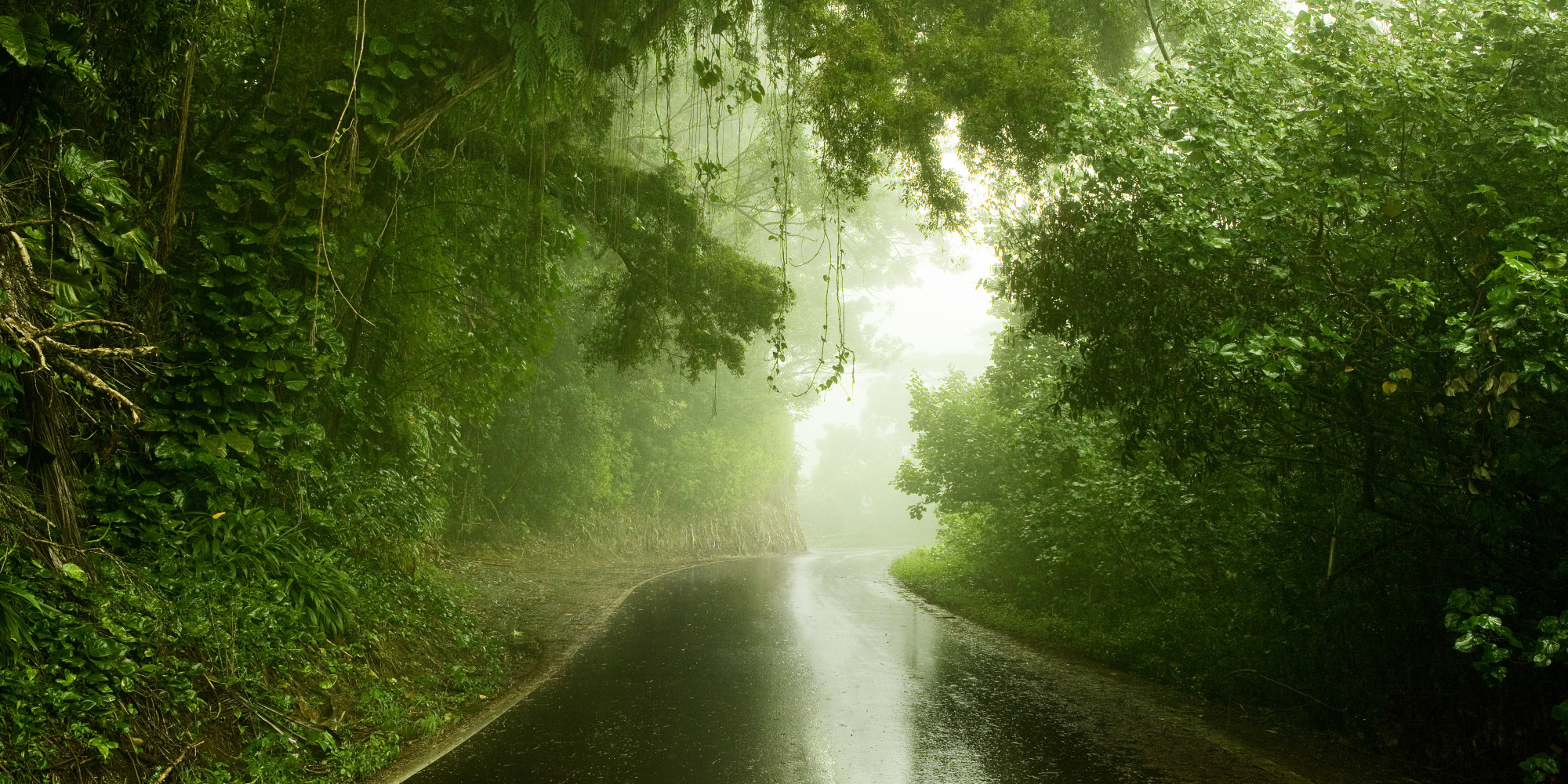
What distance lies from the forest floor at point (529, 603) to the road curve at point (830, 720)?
22 cm

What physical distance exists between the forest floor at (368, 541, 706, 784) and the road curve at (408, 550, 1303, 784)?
222mm

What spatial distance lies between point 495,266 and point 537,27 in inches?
162

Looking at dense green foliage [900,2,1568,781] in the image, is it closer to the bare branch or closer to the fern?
the fern

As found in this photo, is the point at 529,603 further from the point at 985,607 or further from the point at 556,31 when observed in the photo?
the point at 556,31

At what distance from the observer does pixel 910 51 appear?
8.35 m

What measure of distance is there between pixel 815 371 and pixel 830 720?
113 inches

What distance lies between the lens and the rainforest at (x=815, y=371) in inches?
195

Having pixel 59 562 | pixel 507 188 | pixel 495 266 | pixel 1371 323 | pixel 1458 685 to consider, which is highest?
pixel 507 188

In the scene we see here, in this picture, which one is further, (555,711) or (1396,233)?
(555,711)

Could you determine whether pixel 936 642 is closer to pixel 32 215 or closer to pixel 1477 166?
pixel 1477 166

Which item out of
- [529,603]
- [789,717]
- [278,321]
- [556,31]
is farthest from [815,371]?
[529,603]

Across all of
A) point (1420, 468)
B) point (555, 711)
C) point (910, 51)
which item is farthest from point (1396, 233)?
point (555, 711)

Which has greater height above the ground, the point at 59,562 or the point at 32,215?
the point at 32,215

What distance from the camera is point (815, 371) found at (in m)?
7.64
